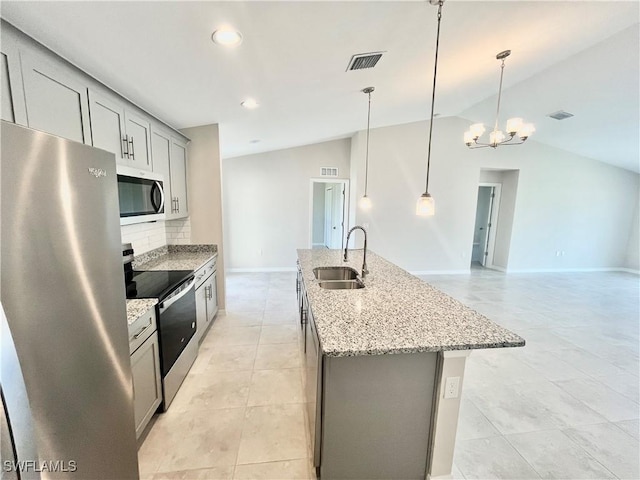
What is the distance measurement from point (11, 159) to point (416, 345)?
1518 mm

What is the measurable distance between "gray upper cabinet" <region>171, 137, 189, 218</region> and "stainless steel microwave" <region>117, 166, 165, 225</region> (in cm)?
36

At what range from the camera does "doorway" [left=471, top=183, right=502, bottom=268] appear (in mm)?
6789

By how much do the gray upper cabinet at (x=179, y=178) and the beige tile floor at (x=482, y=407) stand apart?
1.50 metres

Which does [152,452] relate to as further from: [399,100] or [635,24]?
[635,24]

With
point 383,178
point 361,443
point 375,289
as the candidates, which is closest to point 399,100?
point 383,178

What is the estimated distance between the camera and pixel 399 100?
148 inches

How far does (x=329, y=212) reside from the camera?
797cm

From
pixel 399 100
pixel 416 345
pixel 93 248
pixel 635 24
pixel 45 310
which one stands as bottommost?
pixel 416 345

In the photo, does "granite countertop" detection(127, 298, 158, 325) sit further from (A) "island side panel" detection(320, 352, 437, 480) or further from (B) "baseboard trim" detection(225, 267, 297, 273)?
(B) "baseboard trim" detection(225, 267, 297, 273)

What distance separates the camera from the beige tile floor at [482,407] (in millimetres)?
1650

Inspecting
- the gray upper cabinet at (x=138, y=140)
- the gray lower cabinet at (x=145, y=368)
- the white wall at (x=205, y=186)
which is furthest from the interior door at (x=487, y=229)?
the gray lower cabinet at (x=145, y=368)

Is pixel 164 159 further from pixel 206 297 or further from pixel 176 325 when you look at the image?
pixel 176 325

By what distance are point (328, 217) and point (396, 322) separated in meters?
6.72

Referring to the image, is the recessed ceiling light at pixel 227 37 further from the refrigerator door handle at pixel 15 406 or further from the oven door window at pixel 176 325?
the oven door window at pixel 176 325
